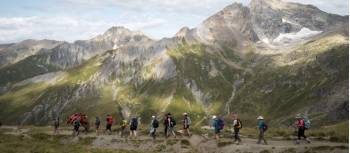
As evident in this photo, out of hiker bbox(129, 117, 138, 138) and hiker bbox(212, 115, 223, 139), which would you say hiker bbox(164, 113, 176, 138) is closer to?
hiker bbox(129, 117, 138, 138)

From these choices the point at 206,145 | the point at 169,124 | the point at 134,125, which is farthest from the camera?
the point at 134,125

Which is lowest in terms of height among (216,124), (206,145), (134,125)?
(206,145)

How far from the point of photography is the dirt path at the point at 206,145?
163ft

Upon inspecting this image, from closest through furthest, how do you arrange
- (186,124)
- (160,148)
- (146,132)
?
(160,148), (186,124), (146,132)

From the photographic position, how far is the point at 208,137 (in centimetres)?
6531

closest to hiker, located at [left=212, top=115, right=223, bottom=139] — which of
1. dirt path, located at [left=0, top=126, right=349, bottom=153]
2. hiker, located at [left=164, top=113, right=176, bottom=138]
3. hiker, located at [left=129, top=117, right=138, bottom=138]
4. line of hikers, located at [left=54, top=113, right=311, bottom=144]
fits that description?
line of hikers, located at [left=54, top=113, right=311, bottom=144]

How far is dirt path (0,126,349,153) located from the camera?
49.8 m

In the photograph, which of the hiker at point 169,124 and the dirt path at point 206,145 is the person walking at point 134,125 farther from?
the hiker at point 169,124

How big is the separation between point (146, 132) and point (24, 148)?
22.9 m

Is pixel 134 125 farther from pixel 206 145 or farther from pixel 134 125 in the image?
pixel 206 145

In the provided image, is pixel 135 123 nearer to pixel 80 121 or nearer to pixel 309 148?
pixel 80 121

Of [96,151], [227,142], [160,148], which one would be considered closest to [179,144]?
[160,148]

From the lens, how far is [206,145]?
195 ft

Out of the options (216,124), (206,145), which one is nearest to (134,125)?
(216,124)
